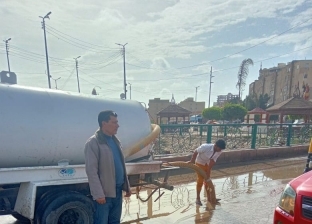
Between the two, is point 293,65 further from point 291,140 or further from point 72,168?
point 72,168

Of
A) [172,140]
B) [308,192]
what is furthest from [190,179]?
[308,192]

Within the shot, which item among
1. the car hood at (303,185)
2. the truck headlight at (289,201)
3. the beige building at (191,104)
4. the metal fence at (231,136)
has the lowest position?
the beige building at (191,104)

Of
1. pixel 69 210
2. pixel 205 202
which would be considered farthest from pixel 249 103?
pixel 69 210

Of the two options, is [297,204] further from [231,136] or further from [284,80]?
[284,80]

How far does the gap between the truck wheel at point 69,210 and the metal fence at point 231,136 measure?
3.95 metres

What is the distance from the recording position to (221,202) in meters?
5.17

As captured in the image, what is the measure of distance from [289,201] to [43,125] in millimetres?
2905

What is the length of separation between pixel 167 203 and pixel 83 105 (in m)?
2.68

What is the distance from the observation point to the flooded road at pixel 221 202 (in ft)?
14.1

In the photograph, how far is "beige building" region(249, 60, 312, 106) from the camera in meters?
58.8

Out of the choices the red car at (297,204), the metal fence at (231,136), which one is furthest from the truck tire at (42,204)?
the metal fence at (231,136)

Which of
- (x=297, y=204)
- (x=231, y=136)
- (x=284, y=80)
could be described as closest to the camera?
(x=297, y=204)

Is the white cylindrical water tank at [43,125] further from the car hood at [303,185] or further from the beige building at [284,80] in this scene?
the beige building at [284,80]

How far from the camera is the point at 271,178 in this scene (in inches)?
284
